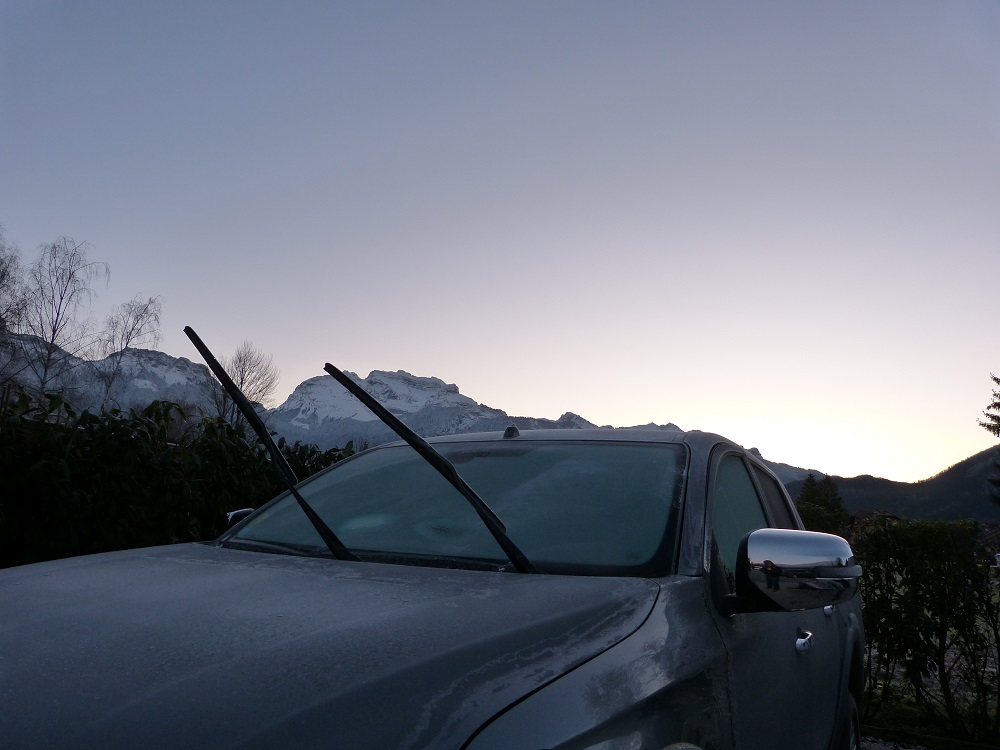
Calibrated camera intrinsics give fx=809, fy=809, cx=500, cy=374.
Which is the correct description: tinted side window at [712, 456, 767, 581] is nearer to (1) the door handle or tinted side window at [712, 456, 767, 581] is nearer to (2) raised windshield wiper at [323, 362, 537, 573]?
(1) the door handle

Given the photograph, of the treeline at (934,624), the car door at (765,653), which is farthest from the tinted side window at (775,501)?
the treeline at (934,624)

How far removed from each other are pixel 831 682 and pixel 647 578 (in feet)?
4.85

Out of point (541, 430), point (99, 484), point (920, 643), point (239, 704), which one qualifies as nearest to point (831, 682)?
point (541, 430)

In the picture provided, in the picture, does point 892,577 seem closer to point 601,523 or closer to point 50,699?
point 601,523

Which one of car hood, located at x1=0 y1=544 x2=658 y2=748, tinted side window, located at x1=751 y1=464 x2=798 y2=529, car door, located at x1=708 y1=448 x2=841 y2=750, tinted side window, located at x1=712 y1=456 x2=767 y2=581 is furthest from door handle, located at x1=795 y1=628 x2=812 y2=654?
car hood, located at x1=0 y1=544 x2=658 y2=748

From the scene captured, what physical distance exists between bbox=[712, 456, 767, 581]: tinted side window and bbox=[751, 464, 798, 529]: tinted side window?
0.20m

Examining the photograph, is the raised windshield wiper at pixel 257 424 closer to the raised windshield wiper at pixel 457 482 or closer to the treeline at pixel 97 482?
the raised windshield wiper at pixel 457 482

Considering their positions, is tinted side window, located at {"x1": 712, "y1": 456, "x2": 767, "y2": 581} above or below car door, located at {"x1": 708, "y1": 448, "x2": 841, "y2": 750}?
above

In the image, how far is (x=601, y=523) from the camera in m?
2.05

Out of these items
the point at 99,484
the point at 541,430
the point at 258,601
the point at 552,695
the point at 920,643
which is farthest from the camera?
the point at 920,643

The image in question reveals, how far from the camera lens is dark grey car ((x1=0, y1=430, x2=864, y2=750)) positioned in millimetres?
1092

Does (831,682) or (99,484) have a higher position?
(99,484)

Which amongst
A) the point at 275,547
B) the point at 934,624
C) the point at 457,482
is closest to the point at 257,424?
the point at 275,547

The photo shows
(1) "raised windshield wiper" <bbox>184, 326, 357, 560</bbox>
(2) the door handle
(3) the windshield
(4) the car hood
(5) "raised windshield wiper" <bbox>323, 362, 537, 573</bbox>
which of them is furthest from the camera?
(2) the door handle
